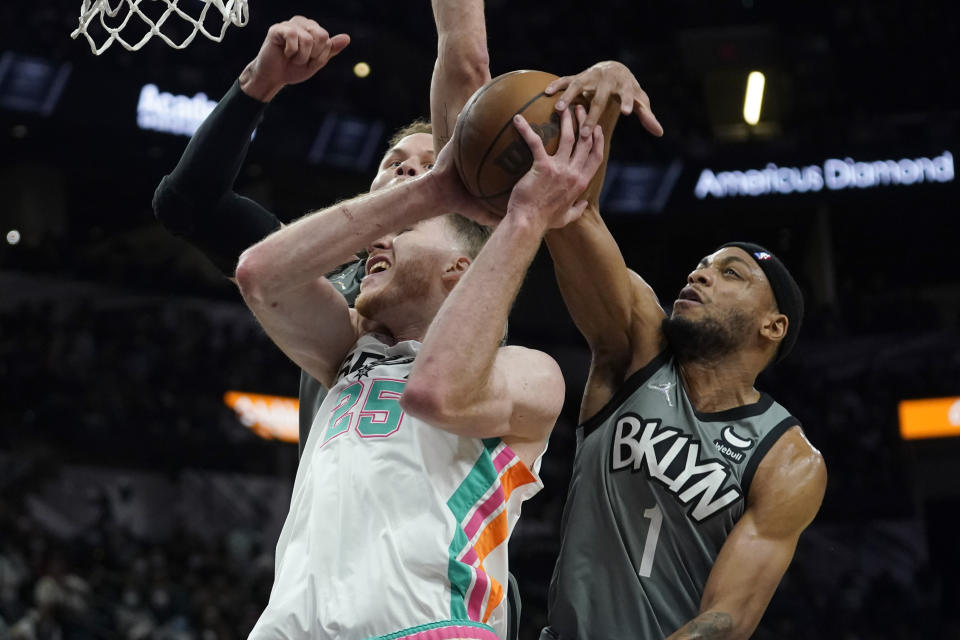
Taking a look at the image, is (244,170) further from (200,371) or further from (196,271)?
(200,371)

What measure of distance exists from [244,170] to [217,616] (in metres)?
7.84

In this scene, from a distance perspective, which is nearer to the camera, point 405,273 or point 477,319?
point 477,319

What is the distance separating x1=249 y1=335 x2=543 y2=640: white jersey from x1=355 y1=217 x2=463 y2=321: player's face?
0.65 feet

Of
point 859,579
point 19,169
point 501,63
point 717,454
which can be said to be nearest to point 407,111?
point 501,63

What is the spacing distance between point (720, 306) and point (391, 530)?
1.77m

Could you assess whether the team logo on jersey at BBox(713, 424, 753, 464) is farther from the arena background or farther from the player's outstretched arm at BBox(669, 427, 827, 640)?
the arena background

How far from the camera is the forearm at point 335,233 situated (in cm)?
270

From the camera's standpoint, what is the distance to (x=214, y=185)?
135 inches

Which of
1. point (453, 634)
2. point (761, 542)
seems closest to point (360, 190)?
point (761, 542)

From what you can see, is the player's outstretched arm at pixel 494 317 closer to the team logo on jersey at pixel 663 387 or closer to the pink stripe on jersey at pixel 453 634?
the pink stripe on jersey at pixel 453 634

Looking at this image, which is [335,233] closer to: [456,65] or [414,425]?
[414,425]

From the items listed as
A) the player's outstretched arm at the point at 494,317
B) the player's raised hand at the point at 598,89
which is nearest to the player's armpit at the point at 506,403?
the player's outstretched arm at the point at 494,317

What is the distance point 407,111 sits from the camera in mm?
18688

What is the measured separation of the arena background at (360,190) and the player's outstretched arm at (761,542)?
7264 mm
